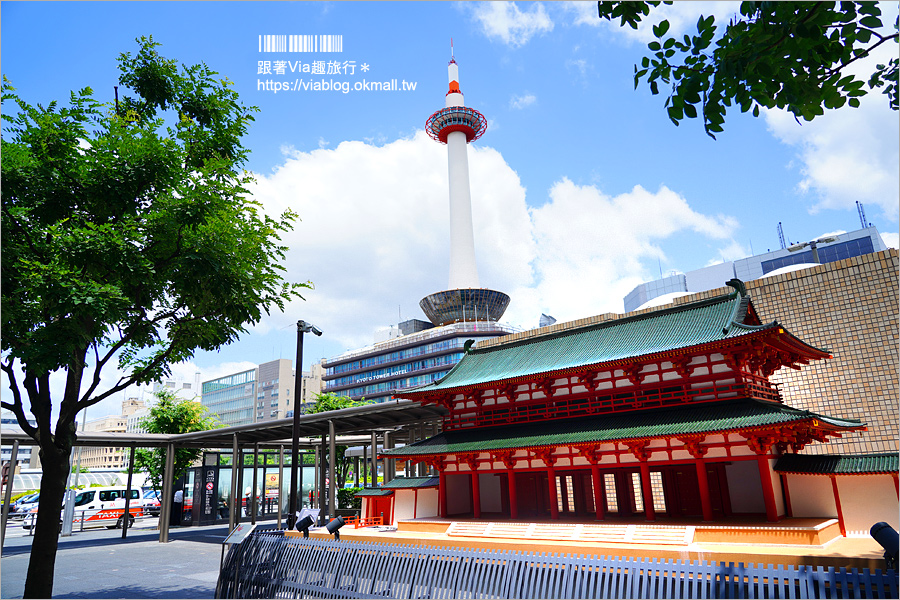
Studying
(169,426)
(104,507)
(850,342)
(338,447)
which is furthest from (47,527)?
(104,507)

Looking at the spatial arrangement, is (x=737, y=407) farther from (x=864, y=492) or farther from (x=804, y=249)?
(x=804, y=249)

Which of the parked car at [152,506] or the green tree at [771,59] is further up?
the green tree at [771,59]

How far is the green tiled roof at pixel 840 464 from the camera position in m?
17.0

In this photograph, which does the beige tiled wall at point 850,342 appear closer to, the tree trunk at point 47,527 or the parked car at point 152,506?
the tree trunk at point 47,527

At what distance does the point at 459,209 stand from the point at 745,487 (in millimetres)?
93085

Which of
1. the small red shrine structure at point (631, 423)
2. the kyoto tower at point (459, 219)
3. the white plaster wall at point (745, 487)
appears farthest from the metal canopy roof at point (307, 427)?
the kyoto tower at point (459, 219)

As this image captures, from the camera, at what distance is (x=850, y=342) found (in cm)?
2352

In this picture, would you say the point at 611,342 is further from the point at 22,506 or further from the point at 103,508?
the point at 22,506

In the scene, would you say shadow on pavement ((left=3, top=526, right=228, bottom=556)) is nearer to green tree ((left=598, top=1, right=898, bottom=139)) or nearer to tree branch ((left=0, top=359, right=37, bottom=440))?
tree branch ((left=0, top=359, right=37, bottom=440))

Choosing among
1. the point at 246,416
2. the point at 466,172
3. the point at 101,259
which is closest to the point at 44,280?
the point at 101,259

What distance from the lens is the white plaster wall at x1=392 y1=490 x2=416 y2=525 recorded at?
26875mm

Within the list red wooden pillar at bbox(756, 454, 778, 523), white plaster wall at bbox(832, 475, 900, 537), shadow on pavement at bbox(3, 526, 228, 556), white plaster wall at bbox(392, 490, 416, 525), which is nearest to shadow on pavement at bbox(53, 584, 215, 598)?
white plaster wall at bbox(392, 490, 416, 525)

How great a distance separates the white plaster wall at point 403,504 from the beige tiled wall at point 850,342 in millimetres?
17030

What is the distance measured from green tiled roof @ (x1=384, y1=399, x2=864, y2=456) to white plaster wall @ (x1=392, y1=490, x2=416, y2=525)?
2161mm
